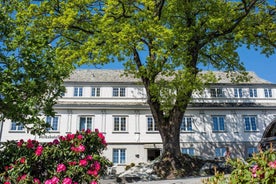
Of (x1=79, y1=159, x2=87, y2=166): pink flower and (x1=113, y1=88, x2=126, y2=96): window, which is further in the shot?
(x1=113, y1=88, x2=126, y2=96): window

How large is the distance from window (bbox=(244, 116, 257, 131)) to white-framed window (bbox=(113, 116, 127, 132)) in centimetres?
1524

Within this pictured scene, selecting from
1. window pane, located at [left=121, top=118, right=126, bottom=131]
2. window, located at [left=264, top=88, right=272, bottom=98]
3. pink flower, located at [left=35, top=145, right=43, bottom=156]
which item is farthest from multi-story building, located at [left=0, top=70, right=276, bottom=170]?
pink flower, located at [left=35, top=145, right=43, bottom=156]

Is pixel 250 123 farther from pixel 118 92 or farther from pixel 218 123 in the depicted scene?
pixel 118 92

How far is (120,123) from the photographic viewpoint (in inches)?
1162

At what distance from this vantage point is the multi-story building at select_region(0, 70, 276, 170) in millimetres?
28750

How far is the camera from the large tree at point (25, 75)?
6668 millimetres

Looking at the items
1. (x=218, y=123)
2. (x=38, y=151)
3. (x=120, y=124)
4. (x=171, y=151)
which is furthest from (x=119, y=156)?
(x=38, y=151)

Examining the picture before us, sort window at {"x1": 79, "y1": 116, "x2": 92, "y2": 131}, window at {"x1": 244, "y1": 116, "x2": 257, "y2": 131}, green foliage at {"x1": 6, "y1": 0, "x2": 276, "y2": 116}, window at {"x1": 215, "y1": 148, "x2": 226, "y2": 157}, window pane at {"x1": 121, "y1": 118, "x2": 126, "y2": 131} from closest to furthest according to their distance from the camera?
green foliage at {"x1": 6, "y1": 0, "x2": 276, "y2": 116} < window at {"x1": 215, "y1": 148, "x2": 226, "y2": 157} < window at {"x1": 79, "y1": 116, "x2": 92, "y2": 131} < window pane at {"x1": 121, "y1": 118, "x2": 126, "y2": 131} < window at {"x1": 244, "y1": 116, "x2": 257, "y2": 131}

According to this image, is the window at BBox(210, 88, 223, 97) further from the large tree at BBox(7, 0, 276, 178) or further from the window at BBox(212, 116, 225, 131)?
the large tree at BBox(7, 0, 276, 178)

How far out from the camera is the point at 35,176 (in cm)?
633

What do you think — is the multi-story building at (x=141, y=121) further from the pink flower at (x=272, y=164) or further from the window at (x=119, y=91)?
the pink flower at (x=272, y=164)

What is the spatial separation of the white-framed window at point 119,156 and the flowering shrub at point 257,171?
25.9m

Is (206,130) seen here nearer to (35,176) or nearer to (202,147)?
(202,147)

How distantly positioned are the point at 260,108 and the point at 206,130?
25.0 ft
